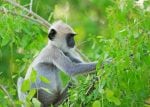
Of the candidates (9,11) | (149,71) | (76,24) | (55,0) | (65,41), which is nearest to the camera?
(149,71)

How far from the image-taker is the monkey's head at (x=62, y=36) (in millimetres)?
7516

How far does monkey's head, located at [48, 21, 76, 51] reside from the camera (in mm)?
7516

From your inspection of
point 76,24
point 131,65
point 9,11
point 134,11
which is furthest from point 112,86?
point 76,24

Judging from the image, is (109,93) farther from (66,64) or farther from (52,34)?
(52,34)

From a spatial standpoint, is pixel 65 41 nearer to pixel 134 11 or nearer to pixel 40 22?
pixel 40 22

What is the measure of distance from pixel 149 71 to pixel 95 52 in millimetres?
2294

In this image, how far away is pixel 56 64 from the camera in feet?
24.0

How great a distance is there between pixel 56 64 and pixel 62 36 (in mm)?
428

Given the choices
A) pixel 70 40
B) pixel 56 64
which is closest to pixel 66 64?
pixel 56 64

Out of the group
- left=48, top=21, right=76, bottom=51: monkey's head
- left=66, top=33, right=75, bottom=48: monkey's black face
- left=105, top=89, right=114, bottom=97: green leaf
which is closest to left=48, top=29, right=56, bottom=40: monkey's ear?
left=48, top=21, right=76, bottom=51: monkey's head

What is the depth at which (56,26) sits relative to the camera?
24.9ft

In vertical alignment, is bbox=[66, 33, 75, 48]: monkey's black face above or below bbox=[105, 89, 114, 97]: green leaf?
below

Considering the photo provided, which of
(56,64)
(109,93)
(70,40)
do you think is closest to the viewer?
(109,93)

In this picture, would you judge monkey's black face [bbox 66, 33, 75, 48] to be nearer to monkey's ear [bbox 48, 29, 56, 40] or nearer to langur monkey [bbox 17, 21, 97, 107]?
langur monkey [bbox 17, 21, 97, 107]
